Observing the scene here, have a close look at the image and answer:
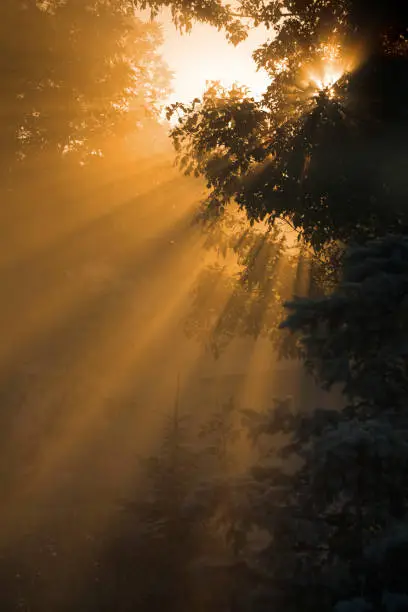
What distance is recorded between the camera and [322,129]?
343 inches

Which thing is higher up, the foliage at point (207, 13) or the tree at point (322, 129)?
the foliage at point (207, 13)

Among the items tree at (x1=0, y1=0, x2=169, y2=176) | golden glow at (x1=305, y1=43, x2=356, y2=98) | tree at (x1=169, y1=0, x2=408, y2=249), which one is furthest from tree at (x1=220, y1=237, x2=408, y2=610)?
tree at (x1=0, y1=0, x2=169, y2=176)

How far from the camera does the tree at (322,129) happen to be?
337 inches

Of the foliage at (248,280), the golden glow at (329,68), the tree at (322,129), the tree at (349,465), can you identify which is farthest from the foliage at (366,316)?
the foliage at (248,280)

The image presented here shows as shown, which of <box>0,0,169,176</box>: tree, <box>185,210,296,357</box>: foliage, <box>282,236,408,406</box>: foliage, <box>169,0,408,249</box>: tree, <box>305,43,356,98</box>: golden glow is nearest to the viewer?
<box>282,236,408,406</box>: foliage

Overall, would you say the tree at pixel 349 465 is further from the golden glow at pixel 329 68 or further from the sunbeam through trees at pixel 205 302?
the golden glow at pixel 329 68

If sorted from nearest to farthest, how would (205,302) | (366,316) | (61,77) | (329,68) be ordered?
(366,316) → (329,68) → (205,302) → (61,77)

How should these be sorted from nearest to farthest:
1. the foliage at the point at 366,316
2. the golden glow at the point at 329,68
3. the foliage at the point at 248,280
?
1. the foliage at the point at 366,316
2. the golden glow at the point at 329,68
3. the foliage at the point at 248,280

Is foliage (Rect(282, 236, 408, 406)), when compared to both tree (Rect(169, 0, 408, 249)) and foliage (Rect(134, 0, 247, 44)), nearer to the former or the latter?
tree (Rect(169, 0, 408, 249))

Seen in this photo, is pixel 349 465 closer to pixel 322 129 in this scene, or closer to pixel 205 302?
pixel 322 129

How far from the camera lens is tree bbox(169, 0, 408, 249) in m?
8.56

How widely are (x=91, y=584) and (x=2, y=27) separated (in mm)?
10942

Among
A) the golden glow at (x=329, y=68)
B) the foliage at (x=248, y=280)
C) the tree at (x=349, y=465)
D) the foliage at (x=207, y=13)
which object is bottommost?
the tree at (x=349, y=465)

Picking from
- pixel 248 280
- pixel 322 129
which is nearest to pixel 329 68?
pixel 322 129
